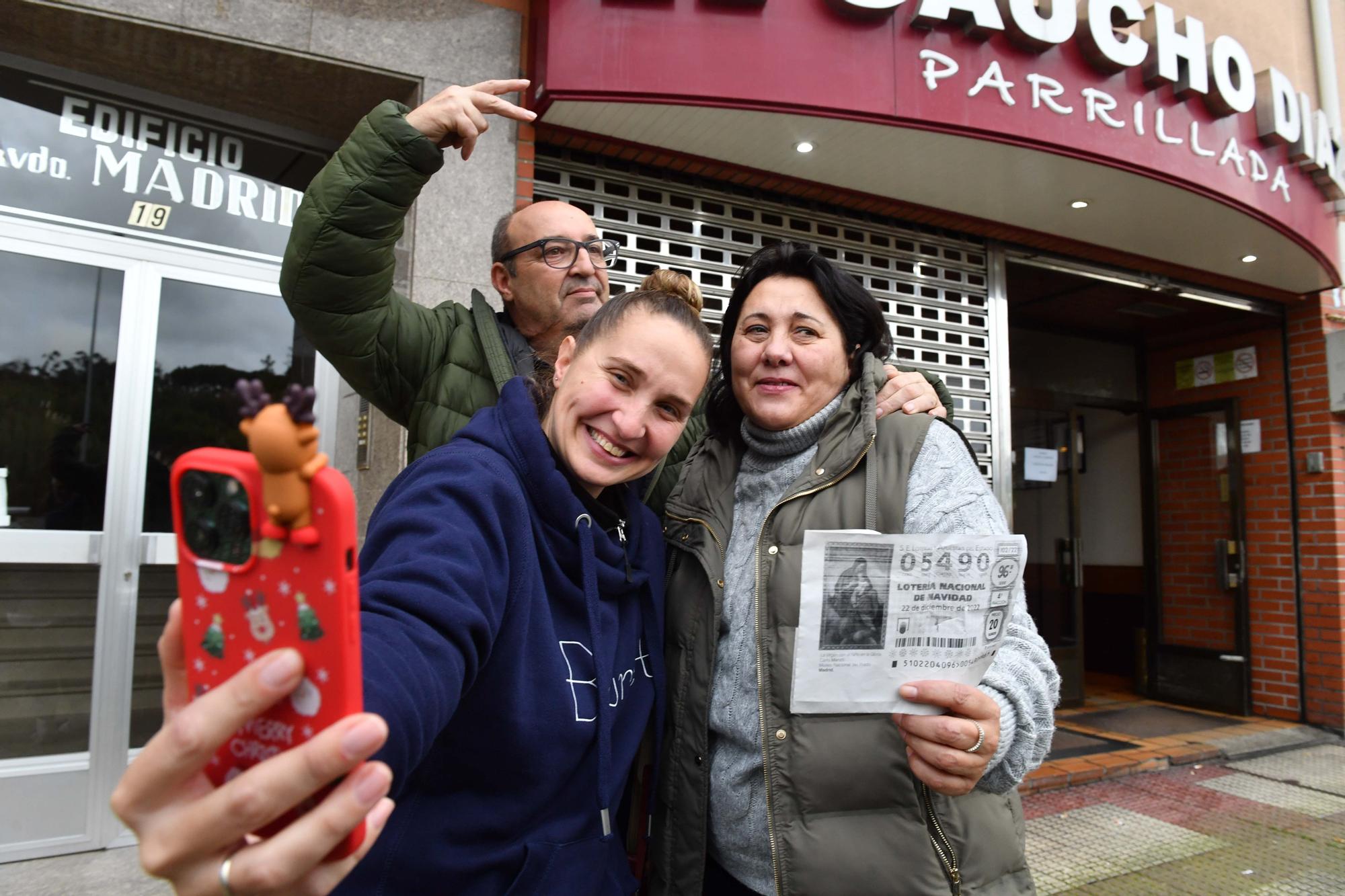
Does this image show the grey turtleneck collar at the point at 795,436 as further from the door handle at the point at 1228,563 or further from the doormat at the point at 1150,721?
the door handle at the point at 1228,563

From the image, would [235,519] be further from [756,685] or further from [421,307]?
[421,307]

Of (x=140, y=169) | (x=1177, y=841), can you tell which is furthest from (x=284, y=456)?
(x=1177, y=841)

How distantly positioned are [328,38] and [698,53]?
1.59 metres

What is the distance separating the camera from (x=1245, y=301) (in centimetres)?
629

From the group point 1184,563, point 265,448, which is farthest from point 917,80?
point 1184,563

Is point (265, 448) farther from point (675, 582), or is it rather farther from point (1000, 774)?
point (1000, 774)

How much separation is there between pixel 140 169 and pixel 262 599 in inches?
152

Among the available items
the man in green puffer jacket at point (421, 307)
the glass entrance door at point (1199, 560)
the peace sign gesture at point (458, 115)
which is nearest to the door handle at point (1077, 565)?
the glass entrance door at point (1199, 560)

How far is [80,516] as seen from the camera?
133 inches

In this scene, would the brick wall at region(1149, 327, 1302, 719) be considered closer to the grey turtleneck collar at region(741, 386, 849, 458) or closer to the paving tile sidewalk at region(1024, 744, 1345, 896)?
the paving tile sidewalk at region(1024, 744, 1345, 896)

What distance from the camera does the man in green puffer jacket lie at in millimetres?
1728

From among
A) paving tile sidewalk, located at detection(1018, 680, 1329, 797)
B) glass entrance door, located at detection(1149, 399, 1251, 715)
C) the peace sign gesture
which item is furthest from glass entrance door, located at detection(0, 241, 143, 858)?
glass entrance door, located at detection(1149, 399, 1251, 715)

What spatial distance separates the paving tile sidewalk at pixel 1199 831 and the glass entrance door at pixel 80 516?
13.8 feet

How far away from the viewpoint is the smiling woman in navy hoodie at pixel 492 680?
623 mm
